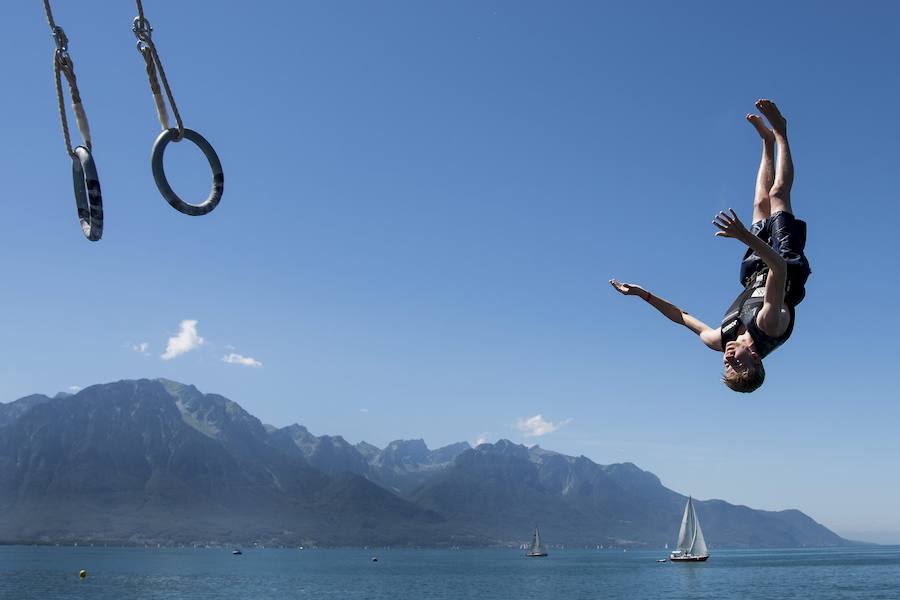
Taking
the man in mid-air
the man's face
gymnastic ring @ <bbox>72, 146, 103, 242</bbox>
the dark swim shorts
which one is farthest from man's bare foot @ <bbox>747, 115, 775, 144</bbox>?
gymnastic ring @ <bbox>72, 146, 103, 242</bbox>

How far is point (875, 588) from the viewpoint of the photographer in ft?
569

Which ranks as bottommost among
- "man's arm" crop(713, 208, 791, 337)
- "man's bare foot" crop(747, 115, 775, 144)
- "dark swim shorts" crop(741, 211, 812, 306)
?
"man's arm" crop(713, 208, 791, 337)

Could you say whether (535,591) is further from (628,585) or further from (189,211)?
(189,211)

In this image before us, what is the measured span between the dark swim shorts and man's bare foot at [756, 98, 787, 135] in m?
0.96

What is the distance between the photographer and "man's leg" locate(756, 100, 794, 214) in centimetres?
913

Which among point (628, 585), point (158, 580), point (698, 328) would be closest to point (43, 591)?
point (158, 580)

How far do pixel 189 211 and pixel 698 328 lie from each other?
226 inches

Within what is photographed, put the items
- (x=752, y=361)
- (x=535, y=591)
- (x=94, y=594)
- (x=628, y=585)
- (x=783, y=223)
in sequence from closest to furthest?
(x=752, y=361) < (x=783, y=223) < (x=94, y=594) < (x=535, y=591) < (x=628, y=585)

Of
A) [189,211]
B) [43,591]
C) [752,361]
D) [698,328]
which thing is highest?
[189,211]

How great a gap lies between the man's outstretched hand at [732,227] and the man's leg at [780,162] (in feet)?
7.04

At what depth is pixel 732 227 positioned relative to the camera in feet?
23.6

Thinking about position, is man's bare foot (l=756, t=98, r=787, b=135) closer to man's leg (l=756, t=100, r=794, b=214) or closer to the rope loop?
man's leg (l=756, t=100, r=794, b=214)

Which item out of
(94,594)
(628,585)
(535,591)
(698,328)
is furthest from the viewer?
(628,585)

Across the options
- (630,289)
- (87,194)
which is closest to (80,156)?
(87,194)
